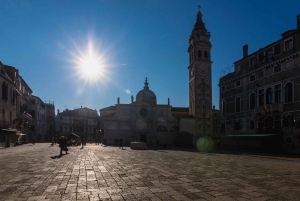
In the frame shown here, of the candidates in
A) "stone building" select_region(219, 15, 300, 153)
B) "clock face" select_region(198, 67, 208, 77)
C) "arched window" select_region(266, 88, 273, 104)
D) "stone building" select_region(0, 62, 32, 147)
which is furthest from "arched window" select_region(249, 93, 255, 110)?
"stone building" select_region(0, 62, 32, 147)

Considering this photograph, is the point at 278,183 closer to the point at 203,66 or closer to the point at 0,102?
the point at 0,102

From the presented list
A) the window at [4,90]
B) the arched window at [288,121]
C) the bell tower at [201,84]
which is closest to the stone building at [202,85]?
the bell tower at [201,84]

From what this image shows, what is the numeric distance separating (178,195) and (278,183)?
155 inches

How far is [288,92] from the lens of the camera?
28328 millimetres

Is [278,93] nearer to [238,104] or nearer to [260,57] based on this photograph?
[260,57]

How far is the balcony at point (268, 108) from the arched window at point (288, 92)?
3.03 ft

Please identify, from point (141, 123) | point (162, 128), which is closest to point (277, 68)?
point (162, 128)

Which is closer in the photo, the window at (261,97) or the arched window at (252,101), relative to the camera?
the window at (261,97)

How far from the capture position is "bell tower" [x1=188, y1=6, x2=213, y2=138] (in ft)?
186

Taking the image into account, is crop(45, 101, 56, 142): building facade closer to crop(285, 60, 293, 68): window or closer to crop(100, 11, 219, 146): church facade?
crop(100, 11, 219, 146): church facade

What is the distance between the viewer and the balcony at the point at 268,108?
94.6 ft

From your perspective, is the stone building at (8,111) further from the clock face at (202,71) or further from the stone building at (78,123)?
the stone building at (78,123)

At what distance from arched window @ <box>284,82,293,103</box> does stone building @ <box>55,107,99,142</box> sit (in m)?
68.8

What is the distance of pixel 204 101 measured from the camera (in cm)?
5691
